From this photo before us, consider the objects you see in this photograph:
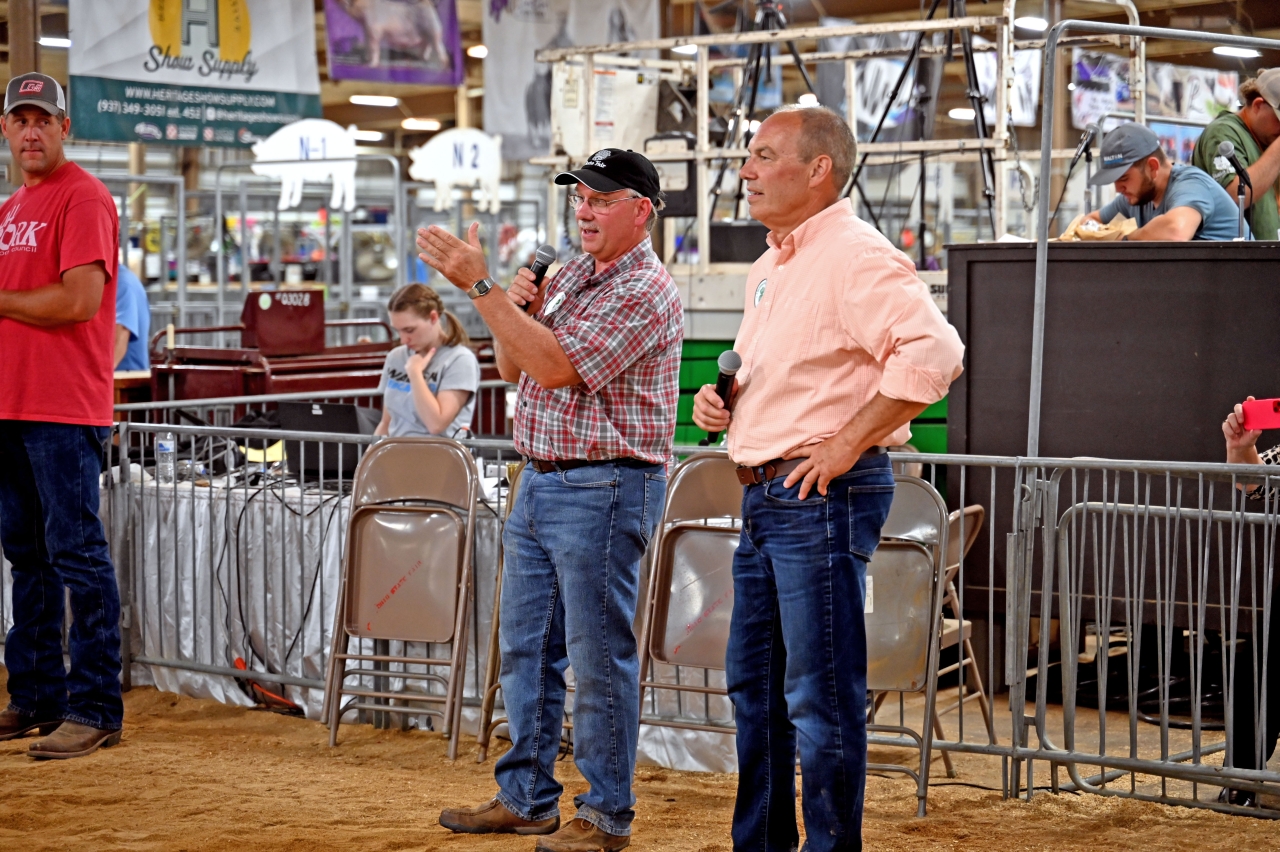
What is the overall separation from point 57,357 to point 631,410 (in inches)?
89.5

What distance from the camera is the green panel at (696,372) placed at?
32.6 ft

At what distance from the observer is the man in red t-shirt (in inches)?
200

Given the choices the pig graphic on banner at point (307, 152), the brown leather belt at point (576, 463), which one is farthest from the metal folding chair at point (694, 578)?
the pig graphic on banner at point (307, 152)

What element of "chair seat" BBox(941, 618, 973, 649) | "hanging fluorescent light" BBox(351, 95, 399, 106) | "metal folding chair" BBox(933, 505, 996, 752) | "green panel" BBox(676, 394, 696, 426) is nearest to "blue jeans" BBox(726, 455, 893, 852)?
"metal folding chair" BBox(933, 505, 996, 752)

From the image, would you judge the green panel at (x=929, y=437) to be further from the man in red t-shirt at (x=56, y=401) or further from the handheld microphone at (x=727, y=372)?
the handheld microphone at (x=727, y=372)

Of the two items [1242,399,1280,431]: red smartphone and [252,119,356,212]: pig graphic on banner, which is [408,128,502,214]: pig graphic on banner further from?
[1242,399,1280,431]: red smartphone

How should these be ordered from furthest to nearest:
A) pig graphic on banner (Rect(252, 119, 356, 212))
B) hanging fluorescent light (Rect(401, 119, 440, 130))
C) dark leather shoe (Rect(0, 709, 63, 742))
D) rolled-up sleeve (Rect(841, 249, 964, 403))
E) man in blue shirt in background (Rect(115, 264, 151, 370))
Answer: hanging fluorescent light (Rect(401, 119, 440, 130)) < pig graphic on banner (Rect(252, 119, 356, 212)) < man in blue shirt in background (Rect(115, 264, 151, 370)) < dark leather shoe (Rect(0, 709, 63, 742)) < rolled-up sleeve (Rect(841, 249, 964, 403))

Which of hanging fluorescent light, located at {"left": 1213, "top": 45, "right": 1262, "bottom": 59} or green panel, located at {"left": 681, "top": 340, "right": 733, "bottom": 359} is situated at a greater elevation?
Answer: hanging fluorescent light, located at {"left": 1213, "top": 45, "right": 1262, "bottom": 59}

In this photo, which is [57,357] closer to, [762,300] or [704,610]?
[704,610]

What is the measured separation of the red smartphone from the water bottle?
4.36m

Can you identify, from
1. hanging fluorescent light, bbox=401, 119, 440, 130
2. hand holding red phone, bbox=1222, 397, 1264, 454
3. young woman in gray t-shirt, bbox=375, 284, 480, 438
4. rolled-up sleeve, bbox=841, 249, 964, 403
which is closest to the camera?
rolled-up sleeve, bbox=841, 249, 964, 403

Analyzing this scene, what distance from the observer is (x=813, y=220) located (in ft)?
11.5

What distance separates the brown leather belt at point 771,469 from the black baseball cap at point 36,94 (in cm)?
297

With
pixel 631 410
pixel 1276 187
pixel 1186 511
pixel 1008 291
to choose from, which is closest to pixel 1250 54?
pixel 1276 187
